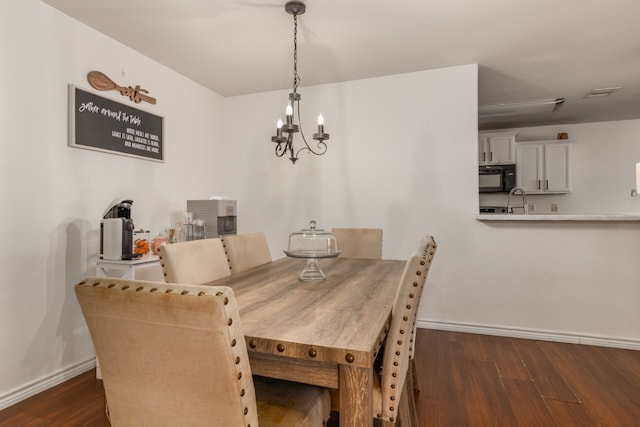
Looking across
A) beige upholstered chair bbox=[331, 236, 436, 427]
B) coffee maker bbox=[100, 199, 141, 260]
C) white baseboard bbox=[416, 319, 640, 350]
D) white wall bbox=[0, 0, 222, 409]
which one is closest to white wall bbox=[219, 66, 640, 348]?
white baseboard bbox=[416, 319, 640, 350]

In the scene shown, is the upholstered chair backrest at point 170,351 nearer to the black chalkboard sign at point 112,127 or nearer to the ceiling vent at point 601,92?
the black chalkboard sign at point 112,127

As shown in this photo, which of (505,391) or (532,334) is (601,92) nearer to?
(532,334)

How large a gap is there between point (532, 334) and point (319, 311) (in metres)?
2.52

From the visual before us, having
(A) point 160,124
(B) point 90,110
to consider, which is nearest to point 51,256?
(B) point 90,110

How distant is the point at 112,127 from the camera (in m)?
2.58

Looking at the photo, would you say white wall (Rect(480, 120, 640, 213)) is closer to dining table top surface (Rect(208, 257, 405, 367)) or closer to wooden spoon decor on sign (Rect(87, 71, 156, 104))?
dining table top surface (Rect(208, 257, 405, 367))

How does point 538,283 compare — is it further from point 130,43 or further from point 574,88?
point 130,43

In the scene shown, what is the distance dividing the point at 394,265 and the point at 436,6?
5.37 ft

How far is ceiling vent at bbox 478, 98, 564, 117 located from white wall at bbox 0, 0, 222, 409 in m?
3.70

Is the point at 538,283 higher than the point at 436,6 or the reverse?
the reverse

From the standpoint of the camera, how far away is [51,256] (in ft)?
7.18

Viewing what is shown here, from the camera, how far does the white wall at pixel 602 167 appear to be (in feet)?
15.9

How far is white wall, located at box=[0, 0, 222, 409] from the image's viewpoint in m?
1.98

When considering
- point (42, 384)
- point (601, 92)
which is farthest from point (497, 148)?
point (42, 384)
